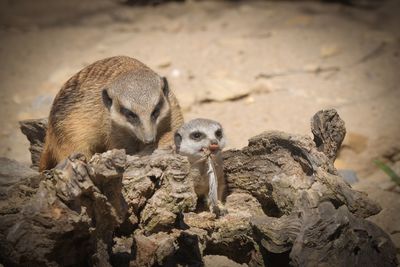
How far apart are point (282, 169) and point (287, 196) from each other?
164 mm

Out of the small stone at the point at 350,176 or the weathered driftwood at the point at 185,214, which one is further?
the small stone at the point at 350,176

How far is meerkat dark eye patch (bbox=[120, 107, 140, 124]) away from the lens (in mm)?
2861

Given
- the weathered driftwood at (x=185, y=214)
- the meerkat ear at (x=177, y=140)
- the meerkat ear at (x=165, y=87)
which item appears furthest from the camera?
the meerkat ear at (x=165, y=87)

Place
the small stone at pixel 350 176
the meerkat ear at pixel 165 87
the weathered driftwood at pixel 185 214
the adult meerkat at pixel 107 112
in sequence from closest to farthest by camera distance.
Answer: the weathered driftwood at pixel 185 214, the adult meerkat at pixel 107 112, the meerkat ear at pixel 165 87, the small stone at pixel 350 176

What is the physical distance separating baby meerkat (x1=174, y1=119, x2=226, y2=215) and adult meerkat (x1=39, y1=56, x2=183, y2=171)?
8.3 inches

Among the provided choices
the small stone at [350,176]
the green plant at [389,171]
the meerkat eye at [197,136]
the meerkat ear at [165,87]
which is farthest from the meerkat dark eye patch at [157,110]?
the green plant at [389,171]

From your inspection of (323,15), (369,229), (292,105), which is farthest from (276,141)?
(323,15)

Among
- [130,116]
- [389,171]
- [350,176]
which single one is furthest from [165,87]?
[389,171]

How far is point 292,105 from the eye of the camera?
4203 mm

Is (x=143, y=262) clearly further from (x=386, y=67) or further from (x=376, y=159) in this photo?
(x=386, y=67)

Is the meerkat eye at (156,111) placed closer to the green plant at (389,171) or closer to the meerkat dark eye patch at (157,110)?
the meerkat dark eye patch at (157,110)

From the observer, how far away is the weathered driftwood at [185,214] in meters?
1.91

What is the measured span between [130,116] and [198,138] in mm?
404

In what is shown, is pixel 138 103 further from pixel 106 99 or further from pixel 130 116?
pixel 106 99
